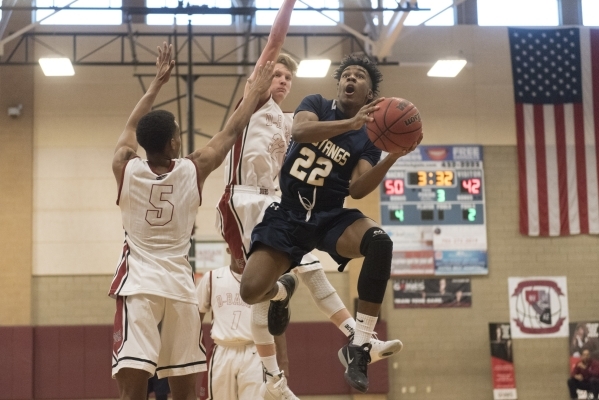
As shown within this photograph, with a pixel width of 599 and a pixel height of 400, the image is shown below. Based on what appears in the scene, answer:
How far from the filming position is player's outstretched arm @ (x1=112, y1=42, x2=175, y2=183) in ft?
17.5

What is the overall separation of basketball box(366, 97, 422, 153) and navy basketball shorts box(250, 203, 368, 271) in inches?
25.8

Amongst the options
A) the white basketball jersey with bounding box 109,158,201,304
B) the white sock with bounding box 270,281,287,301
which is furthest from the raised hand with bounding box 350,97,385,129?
the white sock with bounding box 270,281,287,301

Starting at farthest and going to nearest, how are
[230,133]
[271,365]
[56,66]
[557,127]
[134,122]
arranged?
[557,127]
[56,66]
[271,365]
[134,122]
[230,133]

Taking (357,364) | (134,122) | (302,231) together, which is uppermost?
(134,122)

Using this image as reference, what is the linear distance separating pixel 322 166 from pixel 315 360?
10890mm

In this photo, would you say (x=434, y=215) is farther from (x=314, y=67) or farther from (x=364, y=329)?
(x=364, y=329)

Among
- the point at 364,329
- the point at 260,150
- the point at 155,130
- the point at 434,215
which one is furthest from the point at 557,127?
the point at 155,130

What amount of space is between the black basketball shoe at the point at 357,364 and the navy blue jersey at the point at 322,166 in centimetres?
105

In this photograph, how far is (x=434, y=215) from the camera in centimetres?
1684

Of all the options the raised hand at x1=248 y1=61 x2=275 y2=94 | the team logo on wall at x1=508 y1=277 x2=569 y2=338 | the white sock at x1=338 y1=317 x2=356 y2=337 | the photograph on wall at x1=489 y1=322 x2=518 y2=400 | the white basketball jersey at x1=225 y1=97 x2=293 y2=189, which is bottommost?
the photograph on wall at x1=489 y1=322 x2=518 y2=400

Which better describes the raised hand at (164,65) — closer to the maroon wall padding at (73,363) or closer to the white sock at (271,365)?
the white sock at (271,365)

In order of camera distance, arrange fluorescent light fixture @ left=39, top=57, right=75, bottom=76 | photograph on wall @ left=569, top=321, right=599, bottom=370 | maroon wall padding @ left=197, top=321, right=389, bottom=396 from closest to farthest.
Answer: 1. fluorescent light fixture @ left=39, top=57, right=75, bottom=76
2. maroon wall padding @ left=197, top=321, right=389, bottom=396
3. photograph on wall @ left=569, top=321, right=599, bottom=370

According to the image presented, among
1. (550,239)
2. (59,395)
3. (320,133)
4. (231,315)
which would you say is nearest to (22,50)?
(59,395)

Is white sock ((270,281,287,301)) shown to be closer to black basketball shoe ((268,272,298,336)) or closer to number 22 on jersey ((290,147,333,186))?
black basketball shoe ((268,272,298,336))
